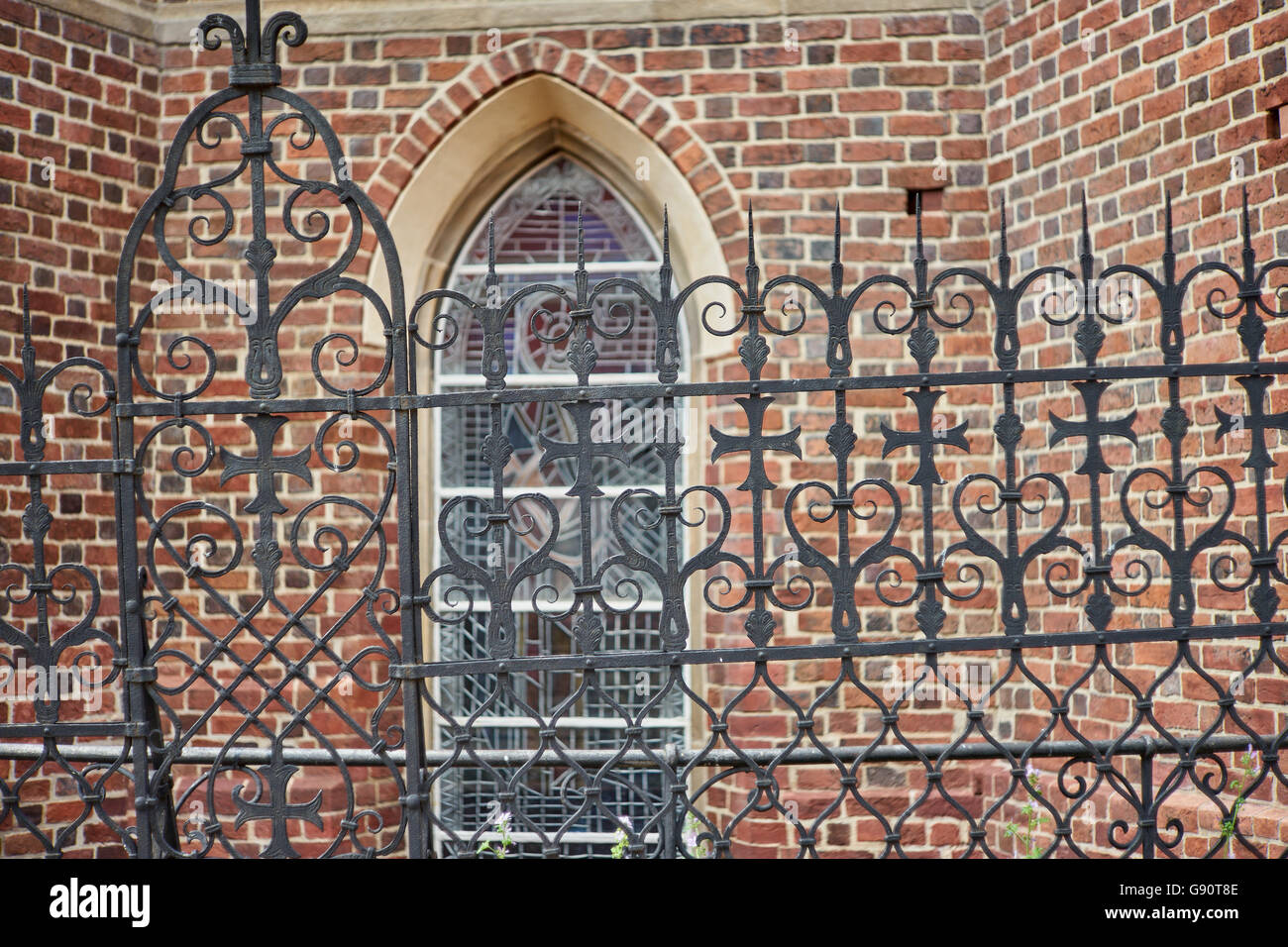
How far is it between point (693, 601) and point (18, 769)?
9.83ft

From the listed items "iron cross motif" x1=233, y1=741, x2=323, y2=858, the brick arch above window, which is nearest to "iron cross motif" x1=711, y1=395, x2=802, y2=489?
"iron cross motif" x1=233, y1=741, x2=323, y2=858

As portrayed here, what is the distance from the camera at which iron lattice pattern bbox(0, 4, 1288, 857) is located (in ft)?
9.34

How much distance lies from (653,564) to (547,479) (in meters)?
2.90

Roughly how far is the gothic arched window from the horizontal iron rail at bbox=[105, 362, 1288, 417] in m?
2.53

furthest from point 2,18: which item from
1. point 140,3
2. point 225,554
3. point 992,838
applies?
point 992,838

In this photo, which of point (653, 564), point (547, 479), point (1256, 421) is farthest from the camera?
point (547, 479)

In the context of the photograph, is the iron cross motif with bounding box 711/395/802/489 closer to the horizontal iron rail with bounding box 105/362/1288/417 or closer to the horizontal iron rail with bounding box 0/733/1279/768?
the horizontal iron rail with bounding box 105/362/1288/417

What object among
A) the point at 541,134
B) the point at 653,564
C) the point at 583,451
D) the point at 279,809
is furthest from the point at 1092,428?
the point at 541,134

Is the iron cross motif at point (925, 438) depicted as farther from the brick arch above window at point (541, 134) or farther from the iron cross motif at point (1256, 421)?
the brick arch above window at point (541, 134)

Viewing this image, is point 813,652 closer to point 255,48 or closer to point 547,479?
point 255,48

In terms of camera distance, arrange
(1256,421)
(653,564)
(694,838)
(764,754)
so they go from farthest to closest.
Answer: (694,838) → (764,754) → (1256,421) → (653,564)

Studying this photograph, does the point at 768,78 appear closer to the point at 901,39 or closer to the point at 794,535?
the point at 901,39

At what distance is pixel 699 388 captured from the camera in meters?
2.83

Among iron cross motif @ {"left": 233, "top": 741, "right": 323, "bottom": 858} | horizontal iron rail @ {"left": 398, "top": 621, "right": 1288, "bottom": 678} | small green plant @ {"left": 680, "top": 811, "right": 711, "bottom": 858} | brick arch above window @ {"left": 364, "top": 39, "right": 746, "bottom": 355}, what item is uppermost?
brick arch above window @ {"left": 364, "top": 39, "right": 746, "bottom": 355}
